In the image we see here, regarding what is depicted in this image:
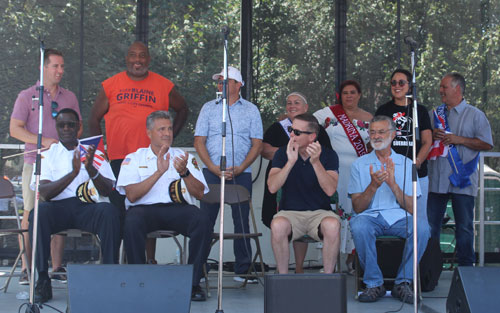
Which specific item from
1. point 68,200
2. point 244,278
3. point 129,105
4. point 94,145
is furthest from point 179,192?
point 244,278

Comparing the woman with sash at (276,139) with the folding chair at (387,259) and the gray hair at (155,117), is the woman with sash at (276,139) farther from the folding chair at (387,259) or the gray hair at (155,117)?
the gray hair at (155,117)

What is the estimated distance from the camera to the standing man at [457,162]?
17.3 feet

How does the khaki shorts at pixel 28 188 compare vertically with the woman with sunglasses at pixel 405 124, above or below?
below

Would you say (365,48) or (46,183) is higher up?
(365,48)

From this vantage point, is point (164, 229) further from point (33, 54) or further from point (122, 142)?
point (33, 54)

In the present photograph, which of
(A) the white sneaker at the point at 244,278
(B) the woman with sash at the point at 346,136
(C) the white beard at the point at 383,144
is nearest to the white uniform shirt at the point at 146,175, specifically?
(A) the white sneaker at the point at 244,278

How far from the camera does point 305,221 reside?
4.70 meters

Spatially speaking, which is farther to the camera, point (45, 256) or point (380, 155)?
point (380, 155)

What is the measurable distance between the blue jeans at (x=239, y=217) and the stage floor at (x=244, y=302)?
273 millimetres

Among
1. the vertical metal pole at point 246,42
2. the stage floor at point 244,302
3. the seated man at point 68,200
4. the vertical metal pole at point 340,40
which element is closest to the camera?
the stage floor at point 244,302

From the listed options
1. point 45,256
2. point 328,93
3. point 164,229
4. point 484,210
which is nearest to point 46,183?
point 45,256

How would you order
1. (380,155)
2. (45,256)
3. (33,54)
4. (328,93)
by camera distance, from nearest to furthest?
(45,256) < (380,155) < (33,54) < (328,93)

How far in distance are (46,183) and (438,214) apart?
2919 mm

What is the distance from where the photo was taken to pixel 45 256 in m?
4.41
